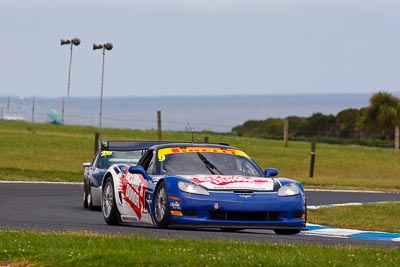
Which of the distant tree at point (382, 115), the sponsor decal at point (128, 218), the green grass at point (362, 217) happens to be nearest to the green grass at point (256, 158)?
the green grass at point (362, 217)

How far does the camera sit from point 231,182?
50.3 feet

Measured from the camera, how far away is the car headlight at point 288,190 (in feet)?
50.3

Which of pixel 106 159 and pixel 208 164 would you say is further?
pixel 106 159

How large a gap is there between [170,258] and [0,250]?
2.09 metres

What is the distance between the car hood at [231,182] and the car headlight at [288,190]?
0.45ft

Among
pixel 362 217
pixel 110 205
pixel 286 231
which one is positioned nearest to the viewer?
pixel 286 231

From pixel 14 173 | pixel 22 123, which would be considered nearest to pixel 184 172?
pixel 14 173

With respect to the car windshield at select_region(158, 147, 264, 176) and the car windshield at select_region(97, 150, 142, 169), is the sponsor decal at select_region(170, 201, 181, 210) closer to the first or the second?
the car windshield at select_region(158, 147, 264, 176)

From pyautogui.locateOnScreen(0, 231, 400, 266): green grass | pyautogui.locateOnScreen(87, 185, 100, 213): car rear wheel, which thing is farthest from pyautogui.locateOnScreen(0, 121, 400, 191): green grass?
pyautogui.locateOnScreen(0, 231, 400, 266): green grass

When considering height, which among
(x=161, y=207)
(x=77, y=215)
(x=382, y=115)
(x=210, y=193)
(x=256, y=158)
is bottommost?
(x=77, y=215)

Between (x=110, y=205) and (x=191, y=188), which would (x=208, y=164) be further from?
(x=110, y=205)

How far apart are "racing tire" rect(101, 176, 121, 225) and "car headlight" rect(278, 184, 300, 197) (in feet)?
9.68

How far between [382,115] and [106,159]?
52066 millimetres

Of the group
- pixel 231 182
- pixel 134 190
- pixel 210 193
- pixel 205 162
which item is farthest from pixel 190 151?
pixel 210 193
